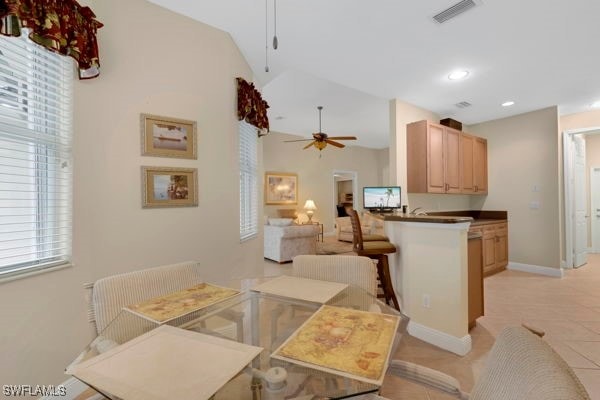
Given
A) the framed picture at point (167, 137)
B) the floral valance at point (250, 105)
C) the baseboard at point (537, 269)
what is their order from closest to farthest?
the framed picture at point (167, 137) → the floral valance at point (250, 105) → the baseboard at point (537, 269)

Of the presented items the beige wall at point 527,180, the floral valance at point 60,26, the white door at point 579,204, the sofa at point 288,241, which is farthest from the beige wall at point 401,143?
the floral valance at point 60,26

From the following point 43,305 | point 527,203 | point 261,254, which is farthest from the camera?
point 527,203

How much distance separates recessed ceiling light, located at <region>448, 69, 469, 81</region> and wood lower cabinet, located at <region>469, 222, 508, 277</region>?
6.97 feet

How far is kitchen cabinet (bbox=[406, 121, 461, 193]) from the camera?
3.62 meters

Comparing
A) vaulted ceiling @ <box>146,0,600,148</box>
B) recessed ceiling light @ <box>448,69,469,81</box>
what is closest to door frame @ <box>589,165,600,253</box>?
vaulted ceiling @ <box>146,0,600,148</box>

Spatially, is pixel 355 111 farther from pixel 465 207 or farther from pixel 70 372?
pixel 70 372

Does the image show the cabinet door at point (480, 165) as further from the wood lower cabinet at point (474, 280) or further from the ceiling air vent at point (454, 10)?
the ceiling air vent at point (454, 10)

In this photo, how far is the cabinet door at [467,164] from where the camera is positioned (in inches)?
168

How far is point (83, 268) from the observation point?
5.53ft

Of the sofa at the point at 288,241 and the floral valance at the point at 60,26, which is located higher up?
the floral valance at the point at 60,26

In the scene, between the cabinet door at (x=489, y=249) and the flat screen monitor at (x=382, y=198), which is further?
the cabinet door at (x=489, y=249)

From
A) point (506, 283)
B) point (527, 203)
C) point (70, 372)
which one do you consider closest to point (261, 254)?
point (70, 372)

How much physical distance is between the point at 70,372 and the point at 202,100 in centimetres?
201

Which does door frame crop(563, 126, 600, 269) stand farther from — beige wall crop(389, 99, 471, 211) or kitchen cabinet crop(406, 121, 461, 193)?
beige wall crop(389, 99, 471, 211)
